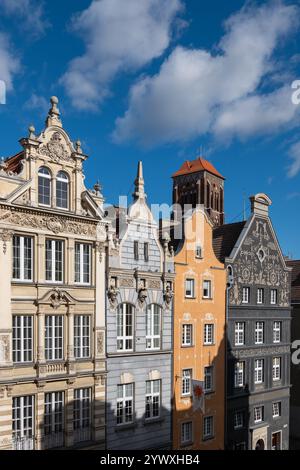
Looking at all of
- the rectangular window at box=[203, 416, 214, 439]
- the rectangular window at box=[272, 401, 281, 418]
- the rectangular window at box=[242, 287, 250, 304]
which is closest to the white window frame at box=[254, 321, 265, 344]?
the rectangular window at box=[242, 287, 250, 304]

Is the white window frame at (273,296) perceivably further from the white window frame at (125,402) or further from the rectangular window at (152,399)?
the white window frame at (125,402)

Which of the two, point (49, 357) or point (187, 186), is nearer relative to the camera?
point (49, 357)

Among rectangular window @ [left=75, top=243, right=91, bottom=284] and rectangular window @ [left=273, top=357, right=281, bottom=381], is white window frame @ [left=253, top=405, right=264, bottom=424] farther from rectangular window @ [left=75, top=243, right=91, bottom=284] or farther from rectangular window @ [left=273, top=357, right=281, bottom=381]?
rectangular window @ [left=75, top=243, right=91, bottom=284]

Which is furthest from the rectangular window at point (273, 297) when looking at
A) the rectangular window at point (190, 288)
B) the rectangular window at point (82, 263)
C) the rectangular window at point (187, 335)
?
the rectangular window at point (82, 263)

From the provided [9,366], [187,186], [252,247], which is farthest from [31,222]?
[187,186]

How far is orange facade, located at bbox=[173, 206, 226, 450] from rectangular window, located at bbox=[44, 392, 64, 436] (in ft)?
26.5

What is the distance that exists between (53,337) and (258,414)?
20.0m

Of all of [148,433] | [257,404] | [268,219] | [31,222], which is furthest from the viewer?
[268,219]

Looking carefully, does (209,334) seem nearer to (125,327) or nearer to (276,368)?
(125,327)

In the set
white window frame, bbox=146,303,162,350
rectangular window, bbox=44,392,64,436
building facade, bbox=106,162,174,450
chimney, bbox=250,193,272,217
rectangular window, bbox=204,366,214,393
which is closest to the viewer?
rectangular window, bbox=44,392,64,436

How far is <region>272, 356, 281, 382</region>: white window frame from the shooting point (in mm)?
37344

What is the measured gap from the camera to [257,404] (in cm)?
3516

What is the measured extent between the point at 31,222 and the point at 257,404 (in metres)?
23.0
